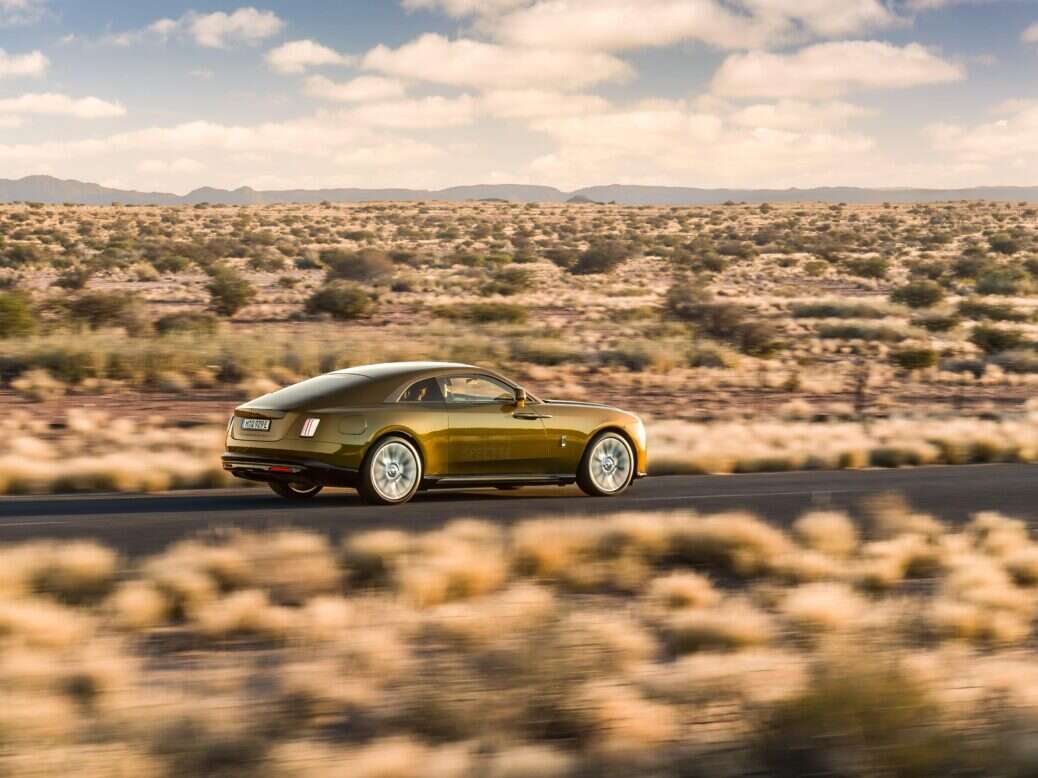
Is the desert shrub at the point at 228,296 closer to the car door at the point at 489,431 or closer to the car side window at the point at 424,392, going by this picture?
the car door at the point at 489,431

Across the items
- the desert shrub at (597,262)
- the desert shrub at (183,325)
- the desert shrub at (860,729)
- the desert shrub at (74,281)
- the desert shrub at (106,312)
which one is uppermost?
the desert shrub at (597,262)

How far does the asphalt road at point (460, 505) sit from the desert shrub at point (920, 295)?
3183 centimetres

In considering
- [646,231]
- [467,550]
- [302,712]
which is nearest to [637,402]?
[467,550]

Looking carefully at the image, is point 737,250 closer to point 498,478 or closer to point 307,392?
point 498,478

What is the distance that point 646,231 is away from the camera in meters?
107

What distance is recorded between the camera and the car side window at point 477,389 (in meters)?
14.6

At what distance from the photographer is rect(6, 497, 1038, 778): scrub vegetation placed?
623 cm

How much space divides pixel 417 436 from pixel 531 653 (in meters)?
6.88

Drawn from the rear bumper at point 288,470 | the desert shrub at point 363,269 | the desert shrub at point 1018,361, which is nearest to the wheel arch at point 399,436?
the rear bumper at point 288,470

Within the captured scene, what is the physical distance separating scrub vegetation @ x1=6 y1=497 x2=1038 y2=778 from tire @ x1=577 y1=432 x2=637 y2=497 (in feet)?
9.14

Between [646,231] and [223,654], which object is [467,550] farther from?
[646,231]

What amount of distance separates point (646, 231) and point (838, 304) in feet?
203

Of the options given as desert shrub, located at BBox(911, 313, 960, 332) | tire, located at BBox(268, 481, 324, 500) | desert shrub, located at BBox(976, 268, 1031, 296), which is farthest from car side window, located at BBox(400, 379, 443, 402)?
desert shrub, located at BBox(976, 268, 1031, 296)

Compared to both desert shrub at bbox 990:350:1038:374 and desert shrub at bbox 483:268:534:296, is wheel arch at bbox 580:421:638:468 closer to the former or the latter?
desert shrub at bbox 990:350:1038:374
